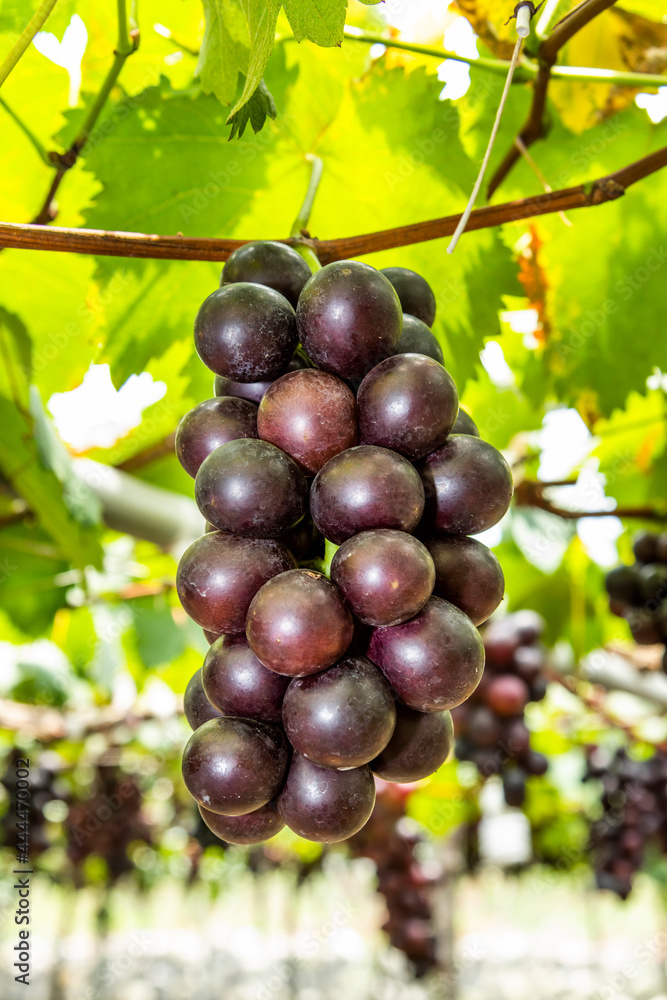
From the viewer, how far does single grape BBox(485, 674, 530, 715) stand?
168cm

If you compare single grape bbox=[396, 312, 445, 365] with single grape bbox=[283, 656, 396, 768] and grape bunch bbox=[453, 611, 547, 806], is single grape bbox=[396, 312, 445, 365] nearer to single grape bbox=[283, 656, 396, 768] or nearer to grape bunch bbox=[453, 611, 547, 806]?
single grape bbox=[283, 656, 396, 768]

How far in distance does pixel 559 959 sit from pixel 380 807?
5.49m

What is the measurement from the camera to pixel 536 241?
109 cm

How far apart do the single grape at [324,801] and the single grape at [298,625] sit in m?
0.07

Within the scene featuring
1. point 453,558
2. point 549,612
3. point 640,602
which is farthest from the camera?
point 549,612

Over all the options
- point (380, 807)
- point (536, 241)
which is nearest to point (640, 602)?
point (536, 241)

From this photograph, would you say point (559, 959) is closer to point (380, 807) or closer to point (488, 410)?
point (380, 807)

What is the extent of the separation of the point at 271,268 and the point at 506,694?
1.31 meters

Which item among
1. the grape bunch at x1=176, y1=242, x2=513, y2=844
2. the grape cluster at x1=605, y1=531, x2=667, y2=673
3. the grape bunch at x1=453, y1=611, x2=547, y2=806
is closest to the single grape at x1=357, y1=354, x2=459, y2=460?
the grape bunch at x1=176, y1=242, x2=513, y2=844


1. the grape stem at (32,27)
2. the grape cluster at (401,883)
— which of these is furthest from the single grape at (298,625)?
the grape cluster at (401,883)

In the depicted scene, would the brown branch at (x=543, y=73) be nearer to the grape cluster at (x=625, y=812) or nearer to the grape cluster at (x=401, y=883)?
the grape cluster at (x=625, y=812)

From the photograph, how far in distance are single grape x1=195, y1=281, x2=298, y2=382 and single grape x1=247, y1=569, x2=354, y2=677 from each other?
0.51ft

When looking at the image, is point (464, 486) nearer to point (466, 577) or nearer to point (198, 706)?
point (466, 577)

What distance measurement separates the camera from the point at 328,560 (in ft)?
1.68
